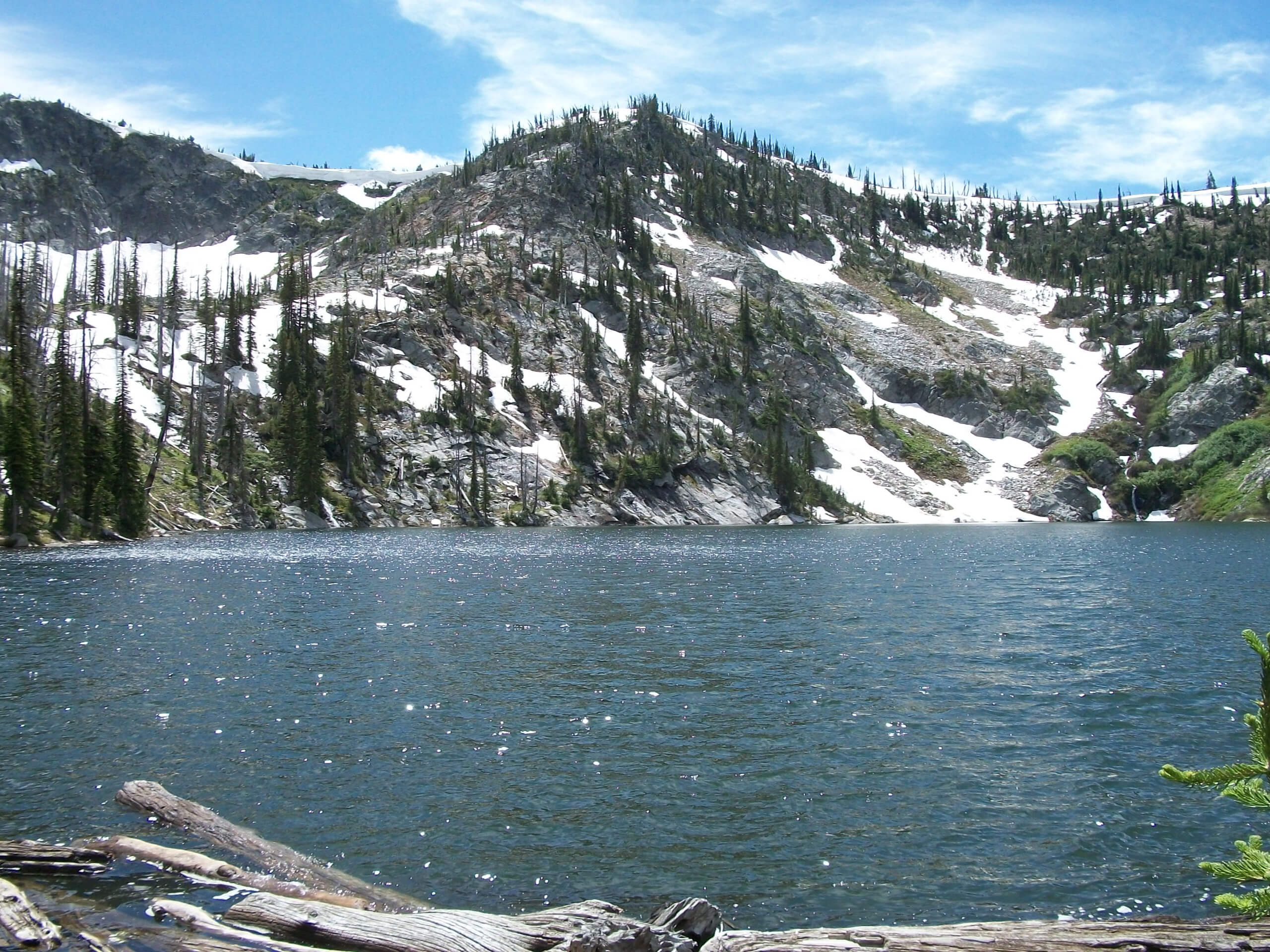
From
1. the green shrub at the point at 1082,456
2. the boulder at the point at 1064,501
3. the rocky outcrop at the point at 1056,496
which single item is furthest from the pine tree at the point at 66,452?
the green shrub at the point at 1082,456

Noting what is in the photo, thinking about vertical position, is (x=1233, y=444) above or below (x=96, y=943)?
above

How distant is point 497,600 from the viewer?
166ft

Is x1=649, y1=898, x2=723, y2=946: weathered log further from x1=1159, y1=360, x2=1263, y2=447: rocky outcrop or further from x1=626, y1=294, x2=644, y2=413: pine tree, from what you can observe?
x1=1159, y1=360, x2=1263, y2=447: rocky outcrop

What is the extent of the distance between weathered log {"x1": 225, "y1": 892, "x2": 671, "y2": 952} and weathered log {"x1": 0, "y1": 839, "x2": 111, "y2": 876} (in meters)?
3.92

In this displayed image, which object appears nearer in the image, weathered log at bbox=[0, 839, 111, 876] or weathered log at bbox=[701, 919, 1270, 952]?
weathered log at bbox=[701, 919, 1270, 952]

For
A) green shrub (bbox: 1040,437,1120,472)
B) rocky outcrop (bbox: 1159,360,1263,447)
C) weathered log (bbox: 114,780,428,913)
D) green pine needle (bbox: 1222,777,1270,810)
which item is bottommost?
weathered log (bbox: 114,780,428,913)

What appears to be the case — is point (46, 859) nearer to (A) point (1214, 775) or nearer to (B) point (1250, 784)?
(A) point (1214, 775)

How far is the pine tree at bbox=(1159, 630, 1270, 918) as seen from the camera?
22.6 ft

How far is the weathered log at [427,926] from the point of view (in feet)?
36.7

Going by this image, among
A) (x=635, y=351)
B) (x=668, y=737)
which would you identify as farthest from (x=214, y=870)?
(x=635, y=351)

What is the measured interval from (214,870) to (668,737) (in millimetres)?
12125

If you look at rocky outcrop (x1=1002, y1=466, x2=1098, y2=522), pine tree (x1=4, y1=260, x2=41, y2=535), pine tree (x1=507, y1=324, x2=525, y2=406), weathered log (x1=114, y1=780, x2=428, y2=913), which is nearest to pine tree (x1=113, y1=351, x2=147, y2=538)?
pine tree (x1=4, y1=260, x2=41, y2=535)

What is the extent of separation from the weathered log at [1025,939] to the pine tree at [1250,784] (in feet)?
12.2

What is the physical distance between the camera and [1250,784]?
285 inches
